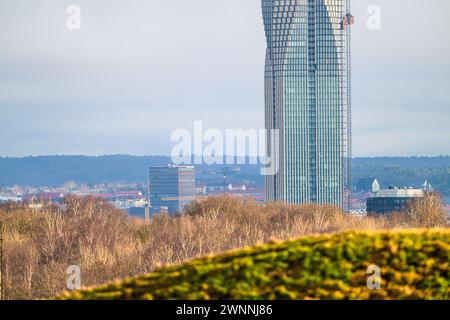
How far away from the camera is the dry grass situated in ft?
327

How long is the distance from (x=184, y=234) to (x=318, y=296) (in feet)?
316

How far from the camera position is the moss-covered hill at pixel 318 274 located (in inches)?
1075

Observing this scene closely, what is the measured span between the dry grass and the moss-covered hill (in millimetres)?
54781

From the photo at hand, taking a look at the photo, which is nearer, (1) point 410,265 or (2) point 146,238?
(1) point 410,265

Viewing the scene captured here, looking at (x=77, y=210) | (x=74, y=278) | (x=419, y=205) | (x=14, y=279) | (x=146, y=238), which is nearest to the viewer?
(x=74, y=278)

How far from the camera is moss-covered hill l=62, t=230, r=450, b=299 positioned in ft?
89.6

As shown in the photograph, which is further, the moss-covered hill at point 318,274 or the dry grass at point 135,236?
the dry grass at point 135,236

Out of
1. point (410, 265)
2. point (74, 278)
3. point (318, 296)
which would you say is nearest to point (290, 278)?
point (318, 296)

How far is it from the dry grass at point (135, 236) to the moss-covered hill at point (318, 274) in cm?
5478

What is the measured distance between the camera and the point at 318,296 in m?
27.3

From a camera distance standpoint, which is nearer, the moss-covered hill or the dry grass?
the moss-covered hill

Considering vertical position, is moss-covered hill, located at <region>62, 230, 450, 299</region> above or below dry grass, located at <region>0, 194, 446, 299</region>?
above

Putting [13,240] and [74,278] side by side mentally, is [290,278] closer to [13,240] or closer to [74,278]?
[74,278]
